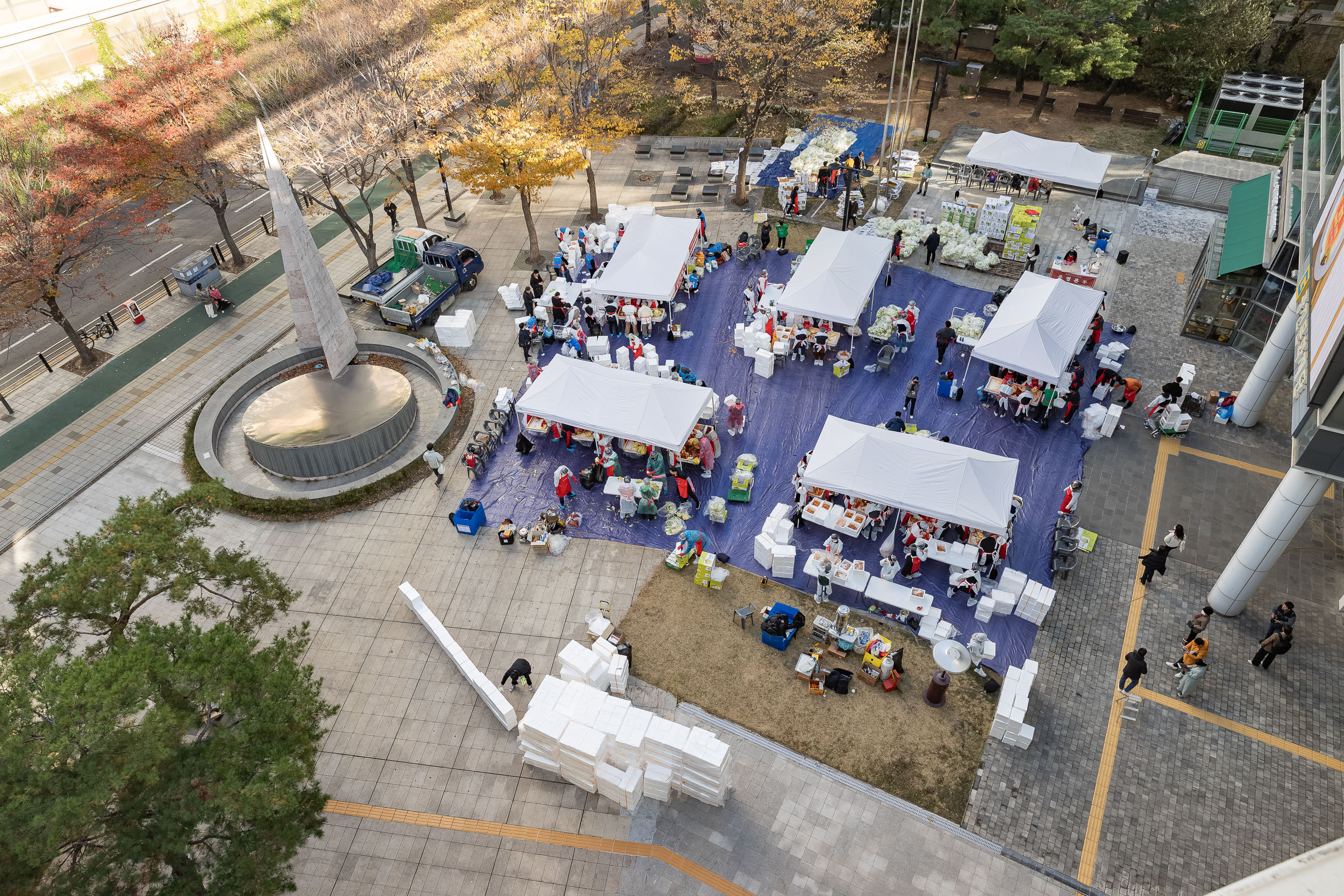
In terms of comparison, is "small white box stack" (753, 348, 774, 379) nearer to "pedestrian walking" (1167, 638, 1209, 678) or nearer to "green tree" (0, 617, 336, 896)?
"pedestrian walking" (1167, 638, 1209, 678)

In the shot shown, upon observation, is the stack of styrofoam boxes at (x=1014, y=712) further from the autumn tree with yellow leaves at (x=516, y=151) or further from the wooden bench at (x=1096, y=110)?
the wooden bench at (x=1096, y=110)

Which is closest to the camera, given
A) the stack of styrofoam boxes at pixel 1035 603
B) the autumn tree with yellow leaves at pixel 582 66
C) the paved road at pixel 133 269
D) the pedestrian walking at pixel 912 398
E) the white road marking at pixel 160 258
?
the stack of styrofoam boxes at pixel 1035 603

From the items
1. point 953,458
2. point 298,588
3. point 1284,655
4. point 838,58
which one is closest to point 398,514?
point 298,588

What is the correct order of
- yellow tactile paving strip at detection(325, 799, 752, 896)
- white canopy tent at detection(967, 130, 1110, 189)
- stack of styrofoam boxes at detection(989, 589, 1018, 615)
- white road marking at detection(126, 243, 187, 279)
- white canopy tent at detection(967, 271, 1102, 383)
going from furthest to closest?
white road marking at detection(126, 243, 187, 279) → white canopy tent at detection(967, 130, 1110, 189) → white canopy tent at detection(967, 271, 1102, 383) → stack of styrofoam boxes at detection(989, 589, 1018, 615) → yellow tactile paving strip at detection(325, 799, 752, 896)

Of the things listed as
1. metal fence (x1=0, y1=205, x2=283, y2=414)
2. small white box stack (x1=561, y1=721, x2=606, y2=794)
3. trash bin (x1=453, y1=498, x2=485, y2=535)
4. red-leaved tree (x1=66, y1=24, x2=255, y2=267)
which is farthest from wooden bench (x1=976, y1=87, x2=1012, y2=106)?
small white box stack (x1=561, y1=721, x2=606, y2=794)

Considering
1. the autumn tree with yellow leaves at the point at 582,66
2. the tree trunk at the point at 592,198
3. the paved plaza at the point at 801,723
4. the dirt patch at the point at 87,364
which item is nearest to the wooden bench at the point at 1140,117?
the paved plaza at the point at 801,723

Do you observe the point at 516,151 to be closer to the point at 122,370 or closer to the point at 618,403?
the point at 618,403

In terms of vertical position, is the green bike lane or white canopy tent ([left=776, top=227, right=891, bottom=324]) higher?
white canopy tent ([left=776, top=227, right=891, bottom=324])
